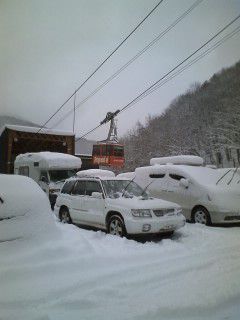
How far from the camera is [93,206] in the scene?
251 inches

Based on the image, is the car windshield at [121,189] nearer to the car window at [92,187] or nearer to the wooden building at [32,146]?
the car window at [92,187]

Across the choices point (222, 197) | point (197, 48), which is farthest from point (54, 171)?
point (197, 48)

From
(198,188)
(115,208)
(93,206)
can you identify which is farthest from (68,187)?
(198,188)

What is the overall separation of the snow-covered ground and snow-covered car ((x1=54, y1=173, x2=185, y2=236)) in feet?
1.85

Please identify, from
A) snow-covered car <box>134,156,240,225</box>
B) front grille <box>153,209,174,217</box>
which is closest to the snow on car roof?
snow-covered car <box>134,156,240,225</box>

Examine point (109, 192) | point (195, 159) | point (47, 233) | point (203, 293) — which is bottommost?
point (203, 293)

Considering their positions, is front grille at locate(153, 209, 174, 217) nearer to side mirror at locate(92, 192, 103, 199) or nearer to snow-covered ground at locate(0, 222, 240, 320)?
snow-covered ground at locate(0, 222, 240, 320)

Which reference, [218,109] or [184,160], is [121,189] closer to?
[184,160]

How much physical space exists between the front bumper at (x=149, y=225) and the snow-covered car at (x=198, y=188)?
1524mm

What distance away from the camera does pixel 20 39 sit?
11.1 ft

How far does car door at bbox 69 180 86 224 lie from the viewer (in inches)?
263

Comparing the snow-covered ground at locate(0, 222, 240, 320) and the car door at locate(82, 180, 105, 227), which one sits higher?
the car door at locate(82, 180, 105, 227)

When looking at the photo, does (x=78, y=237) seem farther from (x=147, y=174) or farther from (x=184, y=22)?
(x=147, y=174)

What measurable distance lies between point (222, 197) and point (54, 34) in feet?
15.3
